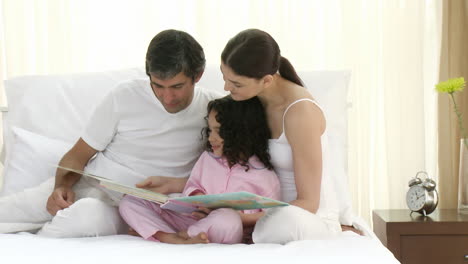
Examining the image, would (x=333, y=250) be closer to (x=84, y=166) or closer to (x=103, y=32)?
(x=84, y=166)

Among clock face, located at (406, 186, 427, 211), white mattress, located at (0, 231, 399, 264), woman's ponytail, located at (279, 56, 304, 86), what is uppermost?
woman's ponytail, located at (279, 56, 304, 86)

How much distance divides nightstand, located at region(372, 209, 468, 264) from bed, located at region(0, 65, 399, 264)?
0.54 feet

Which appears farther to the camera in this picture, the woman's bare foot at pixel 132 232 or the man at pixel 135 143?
the man at pixel 135 143

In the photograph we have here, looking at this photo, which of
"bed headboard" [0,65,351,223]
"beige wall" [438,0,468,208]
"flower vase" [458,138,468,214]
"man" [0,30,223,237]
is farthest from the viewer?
"beige wall" [438,0,468,208]

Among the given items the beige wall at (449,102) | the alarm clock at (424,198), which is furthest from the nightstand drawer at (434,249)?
the beige wall at (449,102)

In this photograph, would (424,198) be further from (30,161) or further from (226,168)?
(30,161)

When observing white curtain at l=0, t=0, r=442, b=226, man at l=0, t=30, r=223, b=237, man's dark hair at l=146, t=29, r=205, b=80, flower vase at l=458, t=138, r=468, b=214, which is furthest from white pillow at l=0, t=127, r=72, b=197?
flower vase at l=458, t=138, r=468, b=214

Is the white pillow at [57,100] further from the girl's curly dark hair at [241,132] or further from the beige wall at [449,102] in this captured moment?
the beige wall at [449,102]

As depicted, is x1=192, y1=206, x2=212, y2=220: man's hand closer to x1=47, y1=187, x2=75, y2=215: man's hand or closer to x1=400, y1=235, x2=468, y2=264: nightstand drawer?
x1=47, y1=187, x2=75, y2=215: man's hand

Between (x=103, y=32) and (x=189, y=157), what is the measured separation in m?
1.34

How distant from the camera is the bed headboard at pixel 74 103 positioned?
2.53m

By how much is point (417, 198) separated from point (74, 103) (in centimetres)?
141

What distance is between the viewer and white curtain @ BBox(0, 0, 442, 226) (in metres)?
3.15

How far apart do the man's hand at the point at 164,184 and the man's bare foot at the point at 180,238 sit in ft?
0.68
